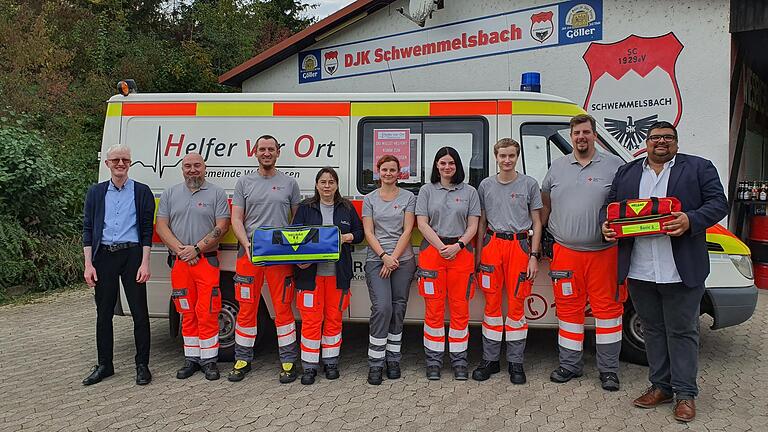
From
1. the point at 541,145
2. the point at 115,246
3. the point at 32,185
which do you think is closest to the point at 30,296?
the point at 32,185

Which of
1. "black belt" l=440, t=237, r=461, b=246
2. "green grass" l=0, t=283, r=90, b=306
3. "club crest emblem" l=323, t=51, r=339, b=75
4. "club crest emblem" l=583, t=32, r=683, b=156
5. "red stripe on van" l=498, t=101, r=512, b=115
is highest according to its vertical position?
"club crest emblem" l=323, t=51, r=339, b=75

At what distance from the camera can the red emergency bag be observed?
391 centimetres

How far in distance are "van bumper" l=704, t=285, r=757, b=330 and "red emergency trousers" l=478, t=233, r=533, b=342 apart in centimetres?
159

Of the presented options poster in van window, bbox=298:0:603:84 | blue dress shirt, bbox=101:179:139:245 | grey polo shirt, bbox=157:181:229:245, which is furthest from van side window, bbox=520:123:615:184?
→ poster in van window, bbox=298:0:603:84

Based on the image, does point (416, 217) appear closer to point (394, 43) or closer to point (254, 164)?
point (254, 164)

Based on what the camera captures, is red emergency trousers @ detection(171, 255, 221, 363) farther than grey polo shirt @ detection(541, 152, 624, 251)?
Yes

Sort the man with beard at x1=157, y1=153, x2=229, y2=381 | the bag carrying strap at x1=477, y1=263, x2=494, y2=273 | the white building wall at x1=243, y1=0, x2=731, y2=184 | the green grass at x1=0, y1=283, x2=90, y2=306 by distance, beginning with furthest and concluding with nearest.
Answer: the green grass at x1=0, y1=283, x2=90, y2=306
the white building wall at x1=243, y1=0, x2=731, y2=184
the man with beard at x1=157, y1=153, x2=229, y2=381
the bag carrying strap at x1=477, y1=263, x2=494, y2=273

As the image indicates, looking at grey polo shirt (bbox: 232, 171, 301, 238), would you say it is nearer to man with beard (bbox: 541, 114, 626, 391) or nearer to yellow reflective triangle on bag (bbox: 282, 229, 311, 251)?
yellow reflective triangle on bag (bbox: 282, 229, 311, 251)

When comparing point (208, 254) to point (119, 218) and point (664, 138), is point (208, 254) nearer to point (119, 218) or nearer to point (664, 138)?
point (119, 218)

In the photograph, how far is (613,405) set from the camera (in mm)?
4402

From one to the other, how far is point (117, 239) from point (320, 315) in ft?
5.59

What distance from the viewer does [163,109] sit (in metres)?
5.29

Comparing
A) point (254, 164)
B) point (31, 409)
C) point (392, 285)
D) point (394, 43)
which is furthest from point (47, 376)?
point (394, 43)

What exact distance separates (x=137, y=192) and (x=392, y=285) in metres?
2.17
